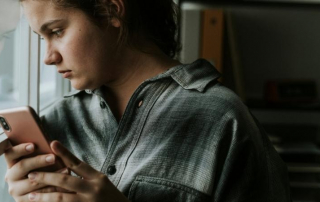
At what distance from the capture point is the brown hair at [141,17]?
0.90 metres

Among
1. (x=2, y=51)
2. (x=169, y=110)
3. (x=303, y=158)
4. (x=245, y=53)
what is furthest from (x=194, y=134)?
(x=245, y=53)

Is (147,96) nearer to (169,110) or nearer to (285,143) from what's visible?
(169,110)

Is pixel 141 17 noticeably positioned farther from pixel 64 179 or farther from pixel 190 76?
Answer: pixel 64 179

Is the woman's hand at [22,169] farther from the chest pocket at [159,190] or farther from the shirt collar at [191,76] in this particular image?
the shirt collar at [191,76]

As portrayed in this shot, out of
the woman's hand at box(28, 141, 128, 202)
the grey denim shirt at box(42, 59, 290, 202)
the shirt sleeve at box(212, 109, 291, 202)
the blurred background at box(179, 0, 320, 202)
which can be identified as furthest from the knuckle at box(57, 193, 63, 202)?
the blurred background at box(179, 0, 320, 202)

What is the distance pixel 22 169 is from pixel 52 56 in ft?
0.75

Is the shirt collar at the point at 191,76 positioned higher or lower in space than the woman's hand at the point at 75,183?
higher

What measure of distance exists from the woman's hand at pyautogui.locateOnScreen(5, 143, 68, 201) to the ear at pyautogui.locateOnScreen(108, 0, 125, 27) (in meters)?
0.30

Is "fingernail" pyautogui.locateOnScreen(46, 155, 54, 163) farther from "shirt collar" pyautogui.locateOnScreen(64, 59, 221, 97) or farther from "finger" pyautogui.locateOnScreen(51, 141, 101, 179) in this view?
"shirt collar" pyautogui.locateOnScreen(64, 59, 221, 97)

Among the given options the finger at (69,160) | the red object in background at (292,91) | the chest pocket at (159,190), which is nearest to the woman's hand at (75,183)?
the finger at (69,160)

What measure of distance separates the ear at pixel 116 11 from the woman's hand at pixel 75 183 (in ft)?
0.99

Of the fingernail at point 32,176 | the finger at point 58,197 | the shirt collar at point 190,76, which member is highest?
the shirt collar at point 190,76

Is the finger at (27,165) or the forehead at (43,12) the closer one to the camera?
the finger at (27,165)

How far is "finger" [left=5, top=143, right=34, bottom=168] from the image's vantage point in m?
0.75
